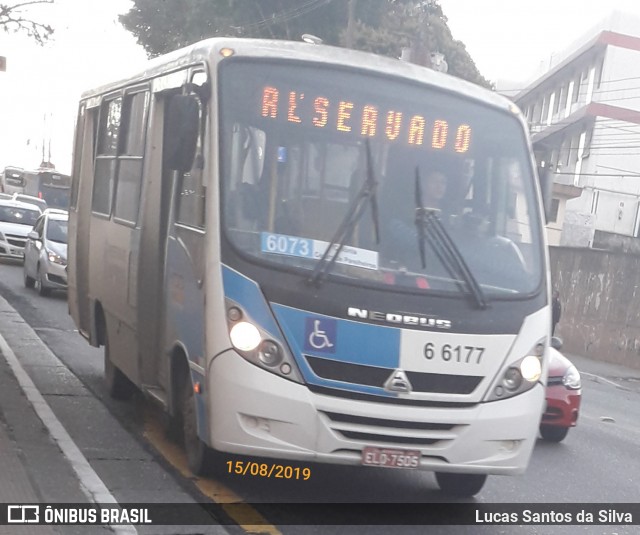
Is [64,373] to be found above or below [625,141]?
below

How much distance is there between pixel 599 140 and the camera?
51.3 m

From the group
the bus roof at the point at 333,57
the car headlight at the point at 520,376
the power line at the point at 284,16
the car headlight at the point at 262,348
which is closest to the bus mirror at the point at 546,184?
the bus roof at the point at 333,57

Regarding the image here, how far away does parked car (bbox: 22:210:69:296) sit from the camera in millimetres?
21188

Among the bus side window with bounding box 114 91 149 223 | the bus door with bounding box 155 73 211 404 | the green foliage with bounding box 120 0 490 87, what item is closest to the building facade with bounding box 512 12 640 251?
the green foliage with bounding box 120 0 490 87

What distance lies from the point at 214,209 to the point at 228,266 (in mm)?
421

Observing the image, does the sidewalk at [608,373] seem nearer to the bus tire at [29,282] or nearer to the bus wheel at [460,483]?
the bus tire at [29,282]

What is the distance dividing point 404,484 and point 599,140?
149 ft

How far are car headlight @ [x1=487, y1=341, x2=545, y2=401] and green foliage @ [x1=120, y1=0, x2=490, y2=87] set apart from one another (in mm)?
27772

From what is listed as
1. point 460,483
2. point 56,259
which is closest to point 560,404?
point 460,483

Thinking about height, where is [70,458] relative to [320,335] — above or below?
below

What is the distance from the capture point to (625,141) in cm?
5112

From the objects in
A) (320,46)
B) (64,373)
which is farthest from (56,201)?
(320,46)

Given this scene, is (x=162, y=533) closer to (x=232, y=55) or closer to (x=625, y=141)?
(x=232, y=55)
